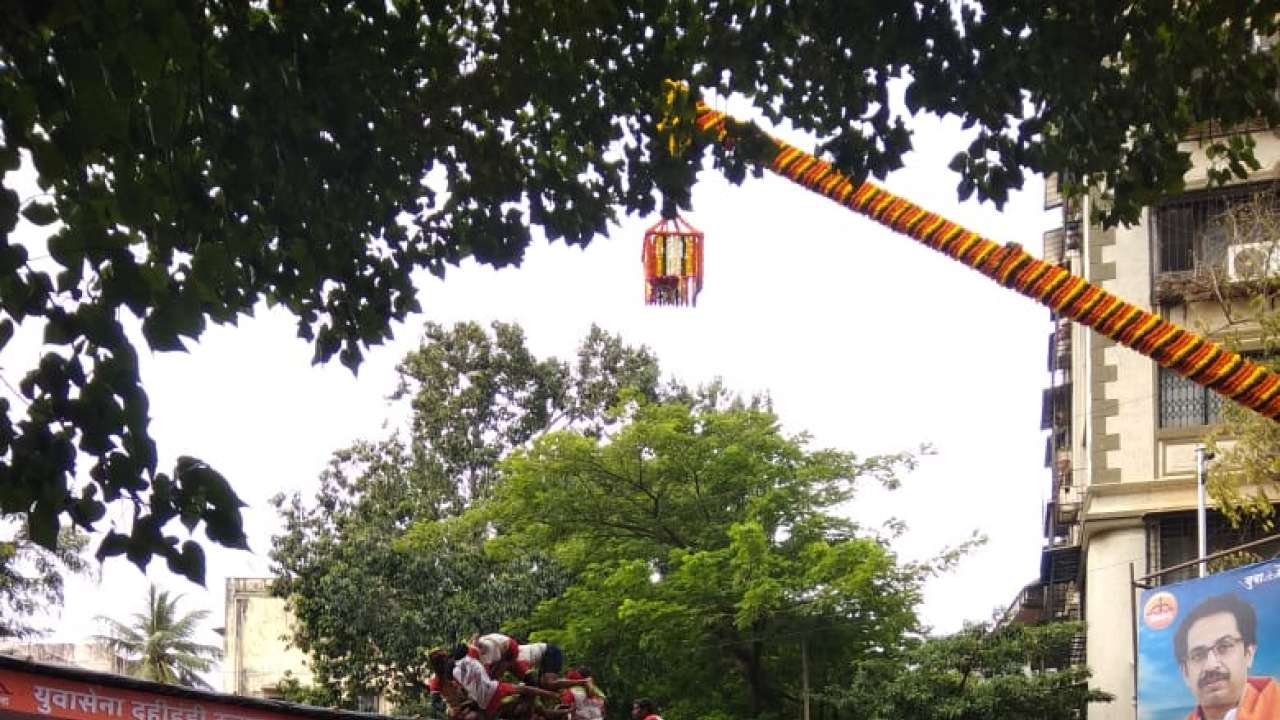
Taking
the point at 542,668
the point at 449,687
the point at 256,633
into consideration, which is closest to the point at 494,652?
the point at 449,687

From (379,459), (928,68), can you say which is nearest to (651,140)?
(928,68)

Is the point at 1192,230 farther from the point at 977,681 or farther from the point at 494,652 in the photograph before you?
the point at 494,652

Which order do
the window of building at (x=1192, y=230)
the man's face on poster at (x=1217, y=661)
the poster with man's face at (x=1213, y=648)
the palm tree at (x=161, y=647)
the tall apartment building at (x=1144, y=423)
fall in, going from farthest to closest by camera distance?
the palm tree at (x=161, y=647) < the tall apartment building at (x=1144, y=423) < the window of building at (x=1192, y=230) < the man's face on poster at (x=1217, y=661) < the poster with man's face at (x=1213, y=648)

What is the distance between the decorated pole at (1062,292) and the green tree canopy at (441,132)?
10380 millimetres

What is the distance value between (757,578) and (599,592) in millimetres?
3577

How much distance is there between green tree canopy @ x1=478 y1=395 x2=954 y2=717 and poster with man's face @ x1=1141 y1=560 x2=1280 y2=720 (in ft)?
35.8

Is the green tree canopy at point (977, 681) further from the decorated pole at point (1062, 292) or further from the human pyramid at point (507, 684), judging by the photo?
the human pyramid at point (507, 684)

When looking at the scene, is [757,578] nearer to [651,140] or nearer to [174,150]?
[651,140]

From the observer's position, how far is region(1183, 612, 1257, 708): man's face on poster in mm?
19281

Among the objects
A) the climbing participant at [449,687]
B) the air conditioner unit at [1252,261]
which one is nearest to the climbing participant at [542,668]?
the climbing participant at [449,687]

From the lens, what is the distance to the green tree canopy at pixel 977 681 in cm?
2880

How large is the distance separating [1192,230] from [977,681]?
8.52 metres

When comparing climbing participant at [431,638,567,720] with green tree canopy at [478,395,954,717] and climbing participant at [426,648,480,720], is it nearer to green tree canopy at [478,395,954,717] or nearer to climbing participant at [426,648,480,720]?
climbing participant at [426,648,480,720]

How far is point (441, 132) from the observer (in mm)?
11156
